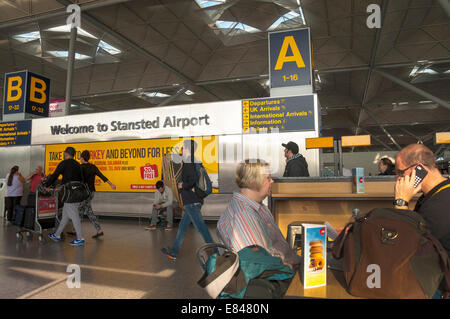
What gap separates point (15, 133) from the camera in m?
9.68

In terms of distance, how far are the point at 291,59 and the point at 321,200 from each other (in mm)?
4616

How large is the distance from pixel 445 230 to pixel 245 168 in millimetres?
1018

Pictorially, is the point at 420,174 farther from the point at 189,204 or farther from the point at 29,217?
the point at 29,217

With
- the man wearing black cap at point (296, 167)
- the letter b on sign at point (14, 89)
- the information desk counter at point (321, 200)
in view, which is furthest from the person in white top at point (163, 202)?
the letter b on sign at point (14, 89)

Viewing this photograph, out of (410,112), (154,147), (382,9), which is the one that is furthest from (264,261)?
(410,112)

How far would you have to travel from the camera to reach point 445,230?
4.50ft

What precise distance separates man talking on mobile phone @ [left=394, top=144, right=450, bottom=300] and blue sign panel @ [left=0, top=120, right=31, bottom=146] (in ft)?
34.2

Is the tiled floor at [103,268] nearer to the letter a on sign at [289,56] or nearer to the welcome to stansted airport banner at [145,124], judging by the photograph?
the welcome to stansted airport banner at [145,124]

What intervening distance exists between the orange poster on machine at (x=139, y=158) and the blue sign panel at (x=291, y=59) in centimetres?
211

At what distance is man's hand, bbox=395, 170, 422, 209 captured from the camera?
4.86 feet

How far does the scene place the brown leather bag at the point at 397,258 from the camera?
1093 mm

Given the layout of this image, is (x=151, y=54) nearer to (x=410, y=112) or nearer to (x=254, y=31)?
(x=254, y=31)

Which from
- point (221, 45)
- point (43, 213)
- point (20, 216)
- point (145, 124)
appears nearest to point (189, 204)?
point (43, 213)

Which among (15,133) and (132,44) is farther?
(132,44)
